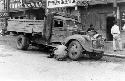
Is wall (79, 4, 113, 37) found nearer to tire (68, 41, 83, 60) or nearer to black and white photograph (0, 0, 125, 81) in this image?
black and white photograph (0, 0, 125, 81)

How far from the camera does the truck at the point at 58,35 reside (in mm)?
11570

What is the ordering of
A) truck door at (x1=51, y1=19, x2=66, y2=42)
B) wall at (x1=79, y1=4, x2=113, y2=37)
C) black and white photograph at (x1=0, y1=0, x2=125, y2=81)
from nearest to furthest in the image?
black and white photograph at (x1=0, y1=0, x2=125, y2=81)
truck door at (x1=51, y1=19, x2=66, y2=42)
wall at (x1=79, y1=4, x2=113, y2=37)

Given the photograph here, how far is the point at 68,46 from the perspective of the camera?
12094mm

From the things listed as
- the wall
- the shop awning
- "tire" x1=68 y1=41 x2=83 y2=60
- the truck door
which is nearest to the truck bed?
the truck door

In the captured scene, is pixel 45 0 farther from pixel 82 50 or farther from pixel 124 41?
pixel 82 50

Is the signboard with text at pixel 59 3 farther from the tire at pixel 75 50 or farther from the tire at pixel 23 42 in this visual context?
the tire at pixel 75 50

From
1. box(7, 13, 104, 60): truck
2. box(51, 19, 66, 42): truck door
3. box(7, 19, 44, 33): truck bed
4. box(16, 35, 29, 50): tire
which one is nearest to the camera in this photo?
box(7, 13, 104, 60): truck

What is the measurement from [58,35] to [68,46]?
3.14ft

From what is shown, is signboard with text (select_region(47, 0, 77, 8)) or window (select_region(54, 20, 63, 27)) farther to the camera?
signboard with text (select_region(47, 0, 77, 8))

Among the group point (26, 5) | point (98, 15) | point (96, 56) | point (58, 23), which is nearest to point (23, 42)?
point (58, 23)

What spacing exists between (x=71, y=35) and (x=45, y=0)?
9.87m

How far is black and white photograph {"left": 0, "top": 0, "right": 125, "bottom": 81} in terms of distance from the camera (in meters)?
8.79

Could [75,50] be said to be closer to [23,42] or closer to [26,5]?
A: [23,42]

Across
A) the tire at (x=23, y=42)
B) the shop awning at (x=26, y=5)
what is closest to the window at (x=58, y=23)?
the tire at (x=23, y=42)
